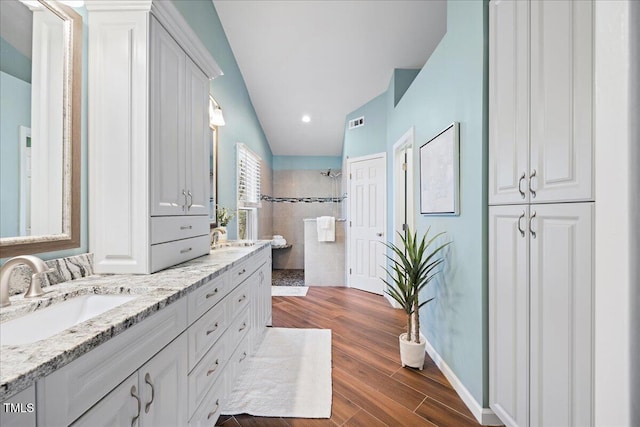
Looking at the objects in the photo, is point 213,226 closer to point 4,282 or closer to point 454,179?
point 4,282

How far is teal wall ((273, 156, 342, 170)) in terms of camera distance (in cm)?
635

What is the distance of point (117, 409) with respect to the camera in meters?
0.77

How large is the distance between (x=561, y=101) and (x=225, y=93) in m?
2.92

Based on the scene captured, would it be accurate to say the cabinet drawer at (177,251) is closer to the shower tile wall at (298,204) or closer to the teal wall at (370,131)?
the teal wall at (370,131)

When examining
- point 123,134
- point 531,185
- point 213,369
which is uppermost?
point 123,134

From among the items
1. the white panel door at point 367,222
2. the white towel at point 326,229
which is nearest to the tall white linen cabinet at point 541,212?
the white panel door at point 367,222

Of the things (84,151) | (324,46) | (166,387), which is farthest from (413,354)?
(324,46)

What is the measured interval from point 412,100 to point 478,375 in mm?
2367

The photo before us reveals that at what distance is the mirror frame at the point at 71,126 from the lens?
3.92 feet

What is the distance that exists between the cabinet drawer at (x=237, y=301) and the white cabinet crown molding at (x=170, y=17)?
1.49 meters

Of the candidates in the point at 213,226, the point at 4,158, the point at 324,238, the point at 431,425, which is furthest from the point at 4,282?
the point at 324,238

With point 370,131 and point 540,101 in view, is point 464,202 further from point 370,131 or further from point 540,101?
point 370,131

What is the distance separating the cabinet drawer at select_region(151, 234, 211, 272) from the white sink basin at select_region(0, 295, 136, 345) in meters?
0.27

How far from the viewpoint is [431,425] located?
157 centimetres
